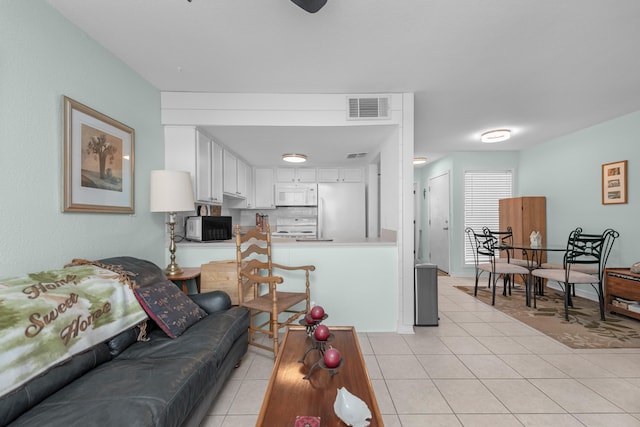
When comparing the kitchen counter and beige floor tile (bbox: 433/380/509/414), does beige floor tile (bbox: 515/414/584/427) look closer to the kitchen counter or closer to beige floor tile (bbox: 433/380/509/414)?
beige floor tile (bbox: 433/380/509/414)

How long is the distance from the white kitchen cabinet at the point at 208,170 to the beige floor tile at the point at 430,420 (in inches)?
105

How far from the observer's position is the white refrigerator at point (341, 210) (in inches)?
198

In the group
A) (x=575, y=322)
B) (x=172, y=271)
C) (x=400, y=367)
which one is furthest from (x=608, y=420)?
(x=172, y=271)

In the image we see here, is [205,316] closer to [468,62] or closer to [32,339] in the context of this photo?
[32,339]

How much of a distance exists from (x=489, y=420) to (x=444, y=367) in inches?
23.4

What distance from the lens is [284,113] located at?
2.93m

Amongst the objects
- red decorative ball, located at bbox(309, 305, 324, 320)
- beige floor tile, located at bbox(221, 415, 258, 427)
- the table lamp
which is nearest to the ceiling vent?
the table lamp

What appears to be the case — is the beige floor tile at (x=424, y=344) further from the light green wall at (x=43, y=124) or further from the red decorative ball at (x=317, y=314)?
the light green wall at (x=43, y=124)

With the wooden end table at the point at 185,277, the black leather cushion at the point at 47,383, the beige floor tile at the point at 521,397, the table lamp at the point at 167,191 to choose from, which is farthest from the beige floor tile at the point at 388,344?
the table lamp at the point at 167,191

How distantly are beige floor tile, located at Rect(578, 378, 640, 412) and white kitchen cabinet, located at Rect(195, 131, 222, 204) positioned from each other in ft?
12.1

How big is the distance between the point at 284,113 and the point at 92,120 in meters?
1.61

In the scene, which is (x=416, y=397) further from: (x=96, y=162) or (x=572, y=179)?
(x=572, y=179)

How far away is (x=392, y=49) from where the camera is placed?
2154 mm

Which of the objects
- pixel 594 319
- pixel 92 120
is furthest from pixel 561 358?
pixel 92 120
